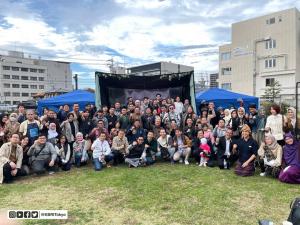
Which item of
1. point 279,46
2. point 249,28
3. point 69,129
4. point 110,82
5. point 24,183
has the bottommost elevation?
point 24,183

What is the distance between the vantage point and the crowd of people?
7441 millimetres

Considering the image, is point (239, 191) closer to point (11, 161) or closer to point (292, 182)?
point (292, 182)

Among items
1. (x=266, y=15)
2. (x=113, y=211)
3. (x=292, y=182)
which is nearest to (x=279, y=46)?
(x=266, y=15)

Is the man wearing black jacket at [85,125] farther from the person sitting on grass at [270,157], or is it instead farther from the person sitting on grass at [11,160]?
the person sitting on grass at [270,157]

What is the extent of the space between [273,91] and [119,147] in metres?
32.7

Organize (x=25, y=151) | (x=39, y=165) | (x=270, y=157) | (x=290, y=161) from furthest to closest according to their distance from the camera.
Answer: (x=25, y=151) < (x=39, y=165) < (x=270, y=157) < (x=290, y=161)

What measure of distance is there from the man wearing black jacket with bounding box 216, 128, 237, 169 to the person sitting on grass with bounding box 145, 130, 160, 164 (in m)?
1.78

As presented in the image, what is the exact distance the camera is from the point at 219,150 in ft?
28.2

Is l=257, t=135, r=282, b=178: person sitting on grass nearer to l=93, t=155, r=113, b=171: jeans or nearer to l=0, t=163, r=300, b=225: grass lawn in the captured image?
l=0, t=163, r=300, b=225: grass lawn

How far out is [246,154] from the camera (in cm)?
767

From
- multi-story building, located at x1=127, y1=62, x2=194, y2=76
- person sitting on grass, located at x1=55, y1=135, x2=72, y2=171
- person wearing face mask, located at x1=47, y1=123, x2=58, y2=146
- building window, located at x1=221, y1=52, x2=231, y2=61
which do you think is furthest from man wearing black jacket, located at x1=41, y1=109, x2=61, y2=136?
multi-story building, located at x1=127, y1=62, x2=194, y2=76

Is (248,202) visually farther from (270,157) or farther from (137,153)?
(137,153)

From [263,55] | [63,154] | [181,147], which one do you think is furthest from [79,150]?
[263,55]

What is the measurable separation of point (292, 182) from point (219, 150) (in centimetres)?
226
